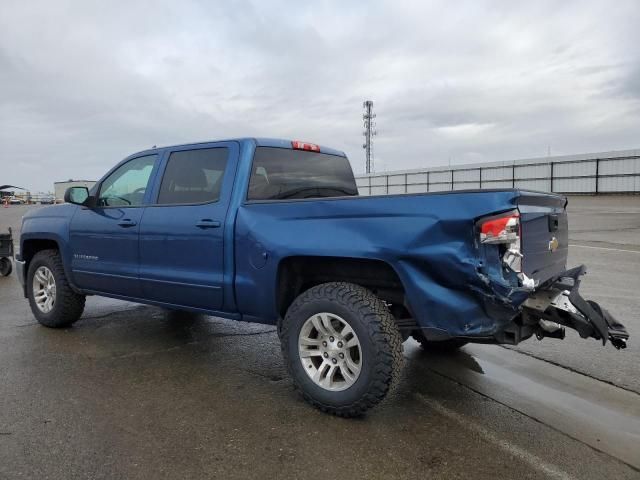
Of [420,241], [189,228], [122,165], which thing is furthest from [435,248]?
[122,165]

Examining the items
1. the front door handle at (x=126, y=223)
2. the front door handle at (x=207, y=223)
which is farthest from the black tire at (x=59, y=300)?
the front door handle at (x=207, y=223)

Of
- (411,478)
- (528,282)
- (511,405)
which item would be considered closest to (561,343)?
(511,405)

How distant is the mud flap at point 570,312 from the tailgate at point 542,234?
121mm

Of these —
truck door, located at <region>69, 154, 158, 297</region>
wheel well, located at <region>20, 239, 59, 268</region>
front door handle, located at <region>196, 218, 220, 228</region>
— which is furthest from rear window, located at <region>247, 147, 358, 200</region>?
wheel well, located at <region>20, 239, 59, 268</region>

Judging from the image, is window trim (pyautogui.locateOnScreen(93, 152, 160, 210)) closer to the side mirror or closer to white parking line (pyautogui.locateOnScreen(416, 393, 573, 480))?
the side mirror

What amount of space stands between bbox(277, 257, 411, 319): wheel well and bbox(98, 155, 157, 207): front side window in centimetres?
184

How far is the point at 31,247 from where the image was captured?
5.96 metres

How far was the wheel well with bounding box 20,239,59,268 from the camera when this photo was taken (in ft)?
19.2

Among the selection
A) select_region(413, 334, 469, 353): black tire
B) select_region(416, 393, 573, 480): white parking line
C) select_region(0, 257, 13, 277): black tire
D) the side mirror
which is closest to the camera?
select_region(416, 393, 573, 480): white parking line

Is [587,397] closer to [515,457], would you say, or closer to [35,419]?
[515,457]

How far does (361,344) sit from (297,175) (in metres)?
1.83

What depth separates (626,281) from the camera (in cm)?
791

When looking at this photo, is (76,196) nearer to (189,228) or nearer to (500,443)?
(189,228)

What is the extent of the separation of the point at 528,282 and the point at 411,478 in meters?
1.29
